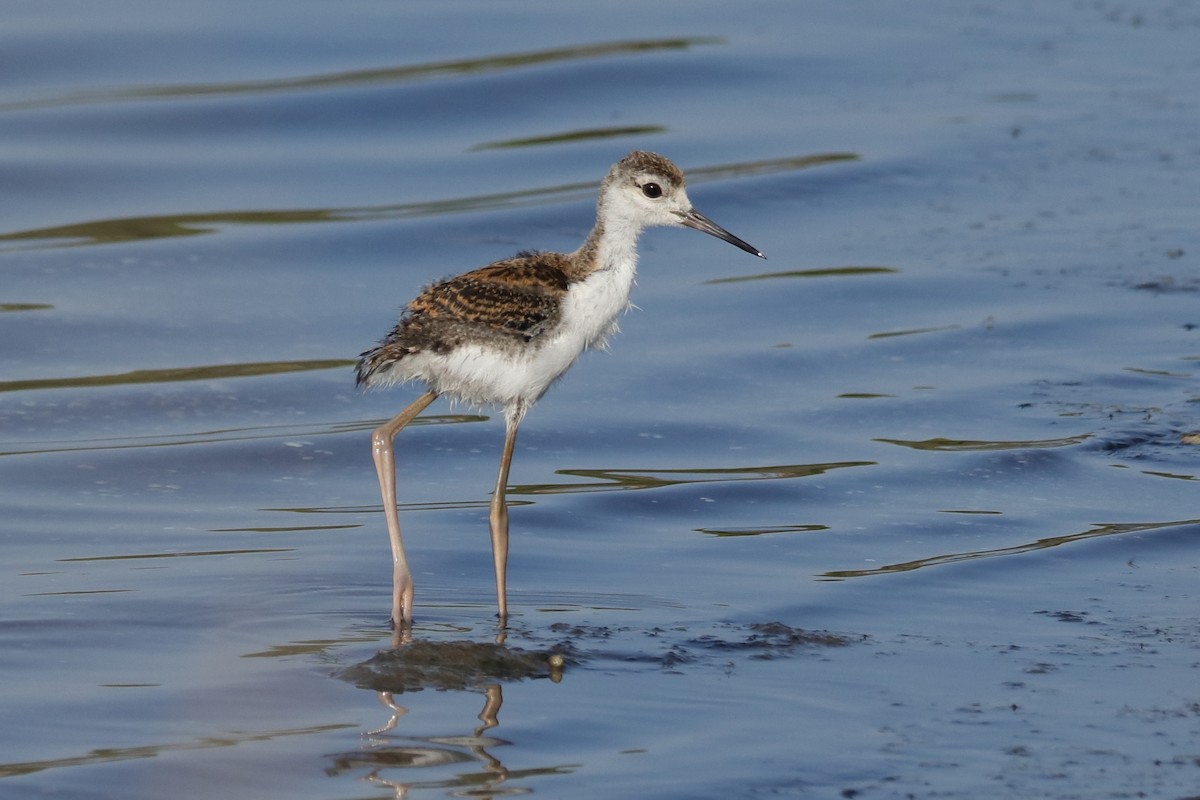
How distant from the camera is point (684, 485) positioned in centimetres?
830

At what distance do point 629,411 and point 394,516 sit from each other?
2.53 m

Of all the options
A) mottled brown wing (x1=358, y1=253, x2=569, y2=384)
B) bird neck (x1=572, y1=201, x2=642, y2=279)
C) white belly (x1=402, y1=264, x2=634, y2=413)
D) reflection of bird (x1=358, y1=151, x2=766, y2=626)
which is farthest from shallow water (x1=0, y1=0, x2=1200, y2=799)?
bird neck (x1=572, y1=201, x2=642, y2=279)

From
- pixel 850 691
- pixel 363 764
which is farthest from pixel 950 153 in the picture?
pixel 363 764

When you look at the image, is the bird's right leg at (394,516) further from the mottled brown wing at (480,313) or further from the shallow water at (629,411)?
the mottled brown wing at (480,313)

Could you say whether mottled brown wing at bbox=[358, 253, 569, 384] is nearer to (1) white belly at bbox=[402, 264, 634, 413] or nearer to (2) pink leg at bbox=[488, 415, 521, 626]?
(1) white belly at bbox=[402, 264, 634, 413]

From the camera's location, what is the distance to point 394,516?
6965 millimetres

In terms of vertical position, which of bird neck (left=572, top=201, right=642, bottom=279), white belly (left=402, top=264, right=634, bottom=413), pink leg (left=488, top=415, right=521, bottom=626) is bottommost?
pink leg (left=488, top=415, right=521, bottom=626)

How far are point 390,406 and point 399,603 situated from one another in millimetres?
3025

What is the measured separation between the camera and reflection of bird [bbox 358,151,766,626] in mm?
6695

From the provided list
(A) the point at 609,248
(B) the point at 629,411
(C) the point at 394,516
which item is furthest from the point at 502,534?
(B) the point at 629,411

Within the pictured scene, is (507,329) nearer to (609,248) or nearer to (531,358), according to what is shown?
(531,358)

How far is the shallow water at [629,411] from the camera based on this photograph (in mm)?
5723

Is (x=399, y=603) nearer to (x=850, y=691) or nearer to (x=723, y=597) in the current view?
(x=723, y=597)

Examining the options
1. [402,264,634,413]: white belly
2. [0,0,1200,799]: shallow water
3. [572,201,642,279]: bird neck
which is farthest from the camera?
[572,201,642,279]: bird neck
